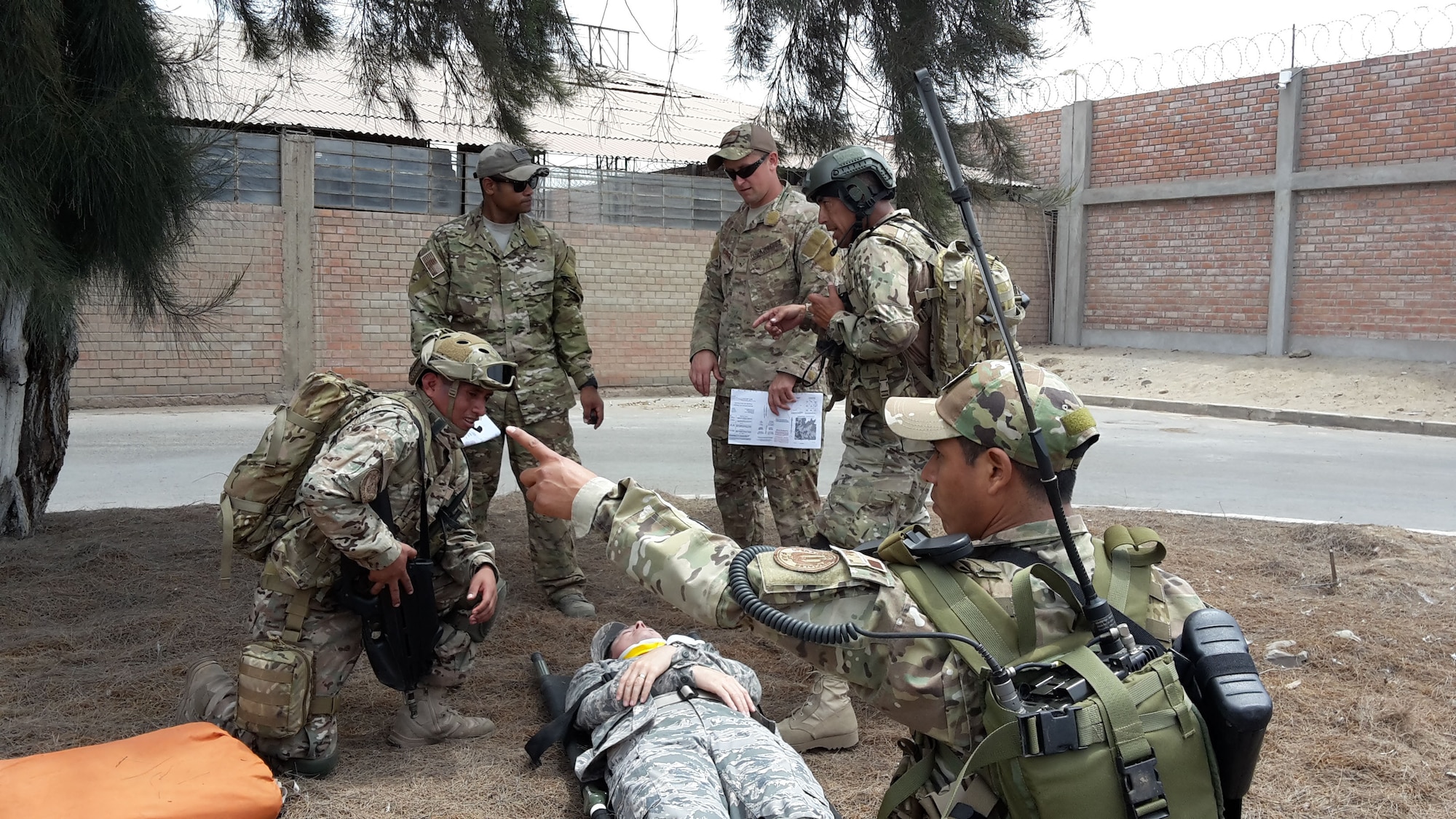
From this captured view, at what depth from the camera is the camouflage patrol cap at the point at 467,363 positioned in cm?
322

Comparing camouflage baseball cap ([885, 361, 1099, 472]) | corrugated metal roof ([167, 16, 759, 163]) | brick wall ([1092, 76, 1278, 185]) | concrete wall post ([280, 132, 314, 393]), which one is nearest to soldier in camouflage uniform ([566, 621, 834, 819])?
camouflage baseball cap ([885, 361, 1099, 472])

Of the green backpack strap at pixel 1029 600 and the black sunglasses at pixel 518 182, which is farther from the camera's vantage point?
the black sunglasses at pixel 518 182

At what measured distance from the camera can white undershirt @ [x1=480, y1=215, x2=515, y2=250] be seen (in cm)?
495

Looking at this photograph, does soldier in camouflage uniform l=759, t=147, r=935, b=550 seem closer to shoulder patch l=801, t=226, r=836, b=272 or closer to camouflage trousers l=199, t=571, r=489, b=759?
shoulder patch l=801, t=226, r=836, b=272

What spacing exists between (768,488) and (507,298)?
1444 millimetres

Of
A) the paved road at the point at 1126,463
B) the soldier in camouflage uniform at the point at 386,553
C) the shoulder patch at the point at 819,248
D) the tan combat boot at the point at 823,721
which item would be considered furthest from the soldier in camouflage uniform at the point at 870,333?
the paved road at the point at 1126,463

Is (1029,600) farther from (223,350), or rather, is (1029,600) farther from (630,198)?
(630,198)

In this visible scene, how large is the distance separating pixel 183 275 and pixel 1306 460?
9.10m

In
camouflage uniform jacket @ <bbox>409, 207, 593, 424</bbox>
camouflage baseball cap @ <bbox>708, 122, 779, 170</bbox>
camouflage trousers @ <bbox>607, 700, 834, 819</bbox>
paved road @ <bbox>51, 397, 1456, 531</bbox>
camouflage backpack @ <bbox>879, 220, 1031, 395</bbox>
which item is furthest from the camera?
paved road @ <bbox>51, 397, 1456, 531</bbox>

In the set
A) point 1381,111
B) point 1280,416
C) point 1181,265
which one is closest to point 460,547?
point 1280,416

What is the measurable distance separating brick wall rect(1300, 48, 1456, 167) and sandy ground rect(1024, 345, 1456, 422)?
2.86 metres

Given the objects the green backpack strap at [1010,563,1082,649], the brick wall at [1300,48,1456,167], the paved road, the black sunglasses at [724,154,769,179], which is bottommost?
the paved road

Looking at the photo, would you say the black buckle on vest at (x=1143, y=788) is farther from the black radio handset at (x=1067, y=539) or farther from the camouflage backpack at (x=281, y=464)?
the camouflage backpack at (x=281, y=464)

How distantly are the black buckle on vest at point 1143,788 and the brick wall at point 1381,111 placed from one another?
16.0m
